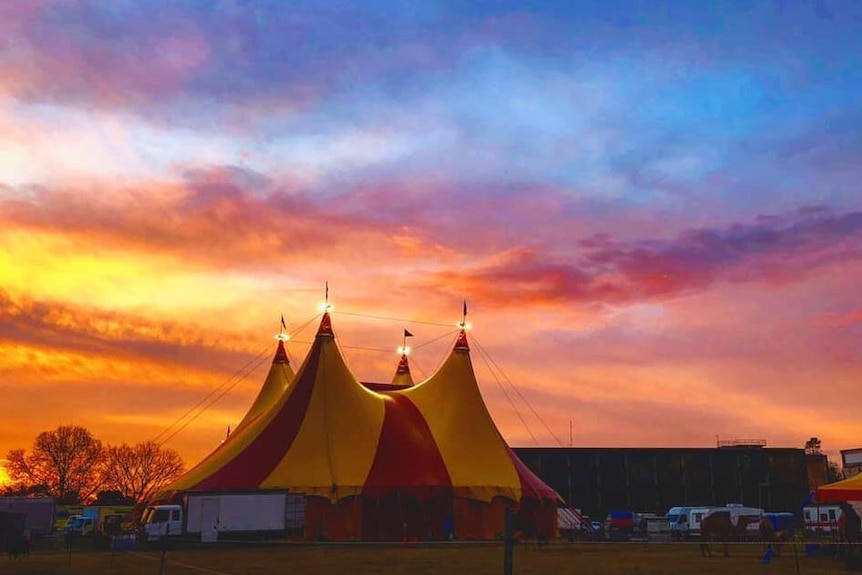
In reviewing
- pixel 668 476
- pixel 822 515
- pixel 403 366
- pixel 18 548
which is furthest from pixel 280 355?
pixel 668 476

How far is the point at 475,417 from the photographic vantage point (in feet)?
127

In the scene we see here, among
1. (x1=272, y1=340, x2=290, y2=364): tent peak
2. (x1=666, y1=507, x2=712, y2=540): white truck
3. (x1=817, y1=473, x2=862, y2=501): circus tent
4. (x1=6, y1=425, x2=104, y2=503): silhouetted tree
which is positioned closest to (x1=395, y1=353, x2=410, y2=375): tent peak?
(x1=272, y1=340, x2=290, y2=364): tent peak

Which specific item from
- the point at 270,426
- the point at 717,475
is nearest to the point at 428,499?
the point at 270,426

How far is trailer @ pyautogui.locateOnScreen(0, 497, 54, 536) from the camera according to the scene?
140ft

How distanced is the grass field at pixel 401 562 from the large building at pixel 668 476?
50267 millimetres

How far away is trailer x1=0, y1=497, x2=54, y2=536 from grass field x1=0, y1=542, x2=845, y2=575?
13.3 metres

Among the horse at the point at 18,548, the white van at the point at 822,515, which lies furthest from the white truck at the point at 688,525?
the horse at the point at 18,548

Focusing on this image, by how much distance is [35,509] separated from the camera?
4347 cm

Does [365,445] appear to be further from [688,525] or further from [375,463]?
[688,525]

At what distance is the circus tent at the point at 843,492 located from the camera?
22781 millimetres

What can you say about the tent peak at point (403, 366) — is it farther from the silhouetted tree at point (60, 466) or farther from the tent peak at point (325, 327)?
the silhouetted tree at point (60, 466)

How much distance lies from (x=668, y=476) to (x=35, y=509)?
5828cm

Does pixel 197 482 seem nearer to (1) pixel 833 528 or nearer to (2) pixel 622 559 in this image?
(2) pixel 622 559

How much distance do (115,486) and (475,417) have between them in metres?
67.7
